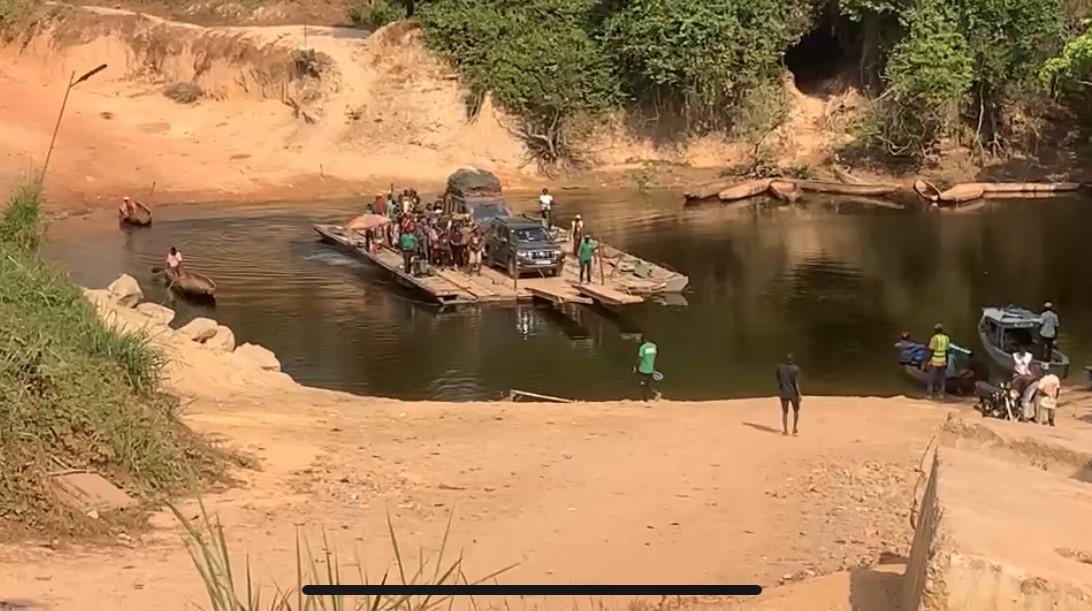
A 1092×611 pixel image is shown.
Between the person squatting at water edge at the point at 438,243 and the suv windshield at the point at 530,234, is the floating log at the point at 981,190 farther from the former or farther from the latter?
the person squatting at water edge at the point at 438,243

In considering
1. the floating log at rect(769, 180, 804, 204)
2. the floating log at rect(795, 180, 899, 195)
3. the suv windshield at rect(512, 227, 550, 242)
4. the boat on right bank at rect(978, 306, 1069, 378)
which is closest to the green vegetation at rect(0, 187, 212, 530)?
the boat on right bank at rect(978, 306, 1069, 378)

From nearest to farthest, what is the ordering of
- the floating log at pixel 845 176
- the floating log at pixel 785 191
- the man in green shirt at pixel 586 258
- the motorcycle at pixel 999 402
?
the motorcycle at pixel 999 402
the man in green shirt at pixel 586 258
the floating log at pixel 785 191
the floating log at pixel 845 176

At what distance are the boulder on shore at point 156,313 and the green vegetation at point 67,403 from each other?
33.4 ft

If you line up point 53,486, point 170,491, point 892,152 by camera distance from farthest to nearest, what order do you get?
point 892,152 → point 170,491 → point 53,486

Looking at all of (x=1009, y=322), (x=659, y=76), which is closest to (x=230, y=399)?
(x=1009, y=322)

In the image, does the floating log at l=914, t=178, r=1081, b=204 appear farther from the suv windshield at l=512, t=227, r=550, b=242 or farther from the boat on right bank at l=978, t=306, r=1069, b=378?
the boat on right bank at l=978, t=306, r=1069, b=378

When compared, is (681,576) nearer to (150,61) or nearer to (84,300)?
(84,300)

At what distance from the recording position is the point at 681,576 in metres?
14.1

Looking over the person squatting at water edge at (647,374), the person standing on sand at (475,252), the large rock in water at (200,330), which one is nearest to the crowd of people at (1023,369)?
the person squatting at water edge at (647,374)

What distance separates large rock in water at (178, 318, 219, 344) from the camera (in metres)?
26.9

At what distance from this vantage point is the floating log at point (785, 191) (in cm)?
5059

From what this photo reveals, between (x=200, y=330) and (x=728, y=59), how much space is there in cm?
3163

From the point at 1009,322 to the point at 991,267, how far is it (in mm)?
10403

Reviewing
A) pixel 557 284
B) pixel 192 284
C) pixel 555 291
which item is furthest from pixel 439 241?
pixel 192 284
